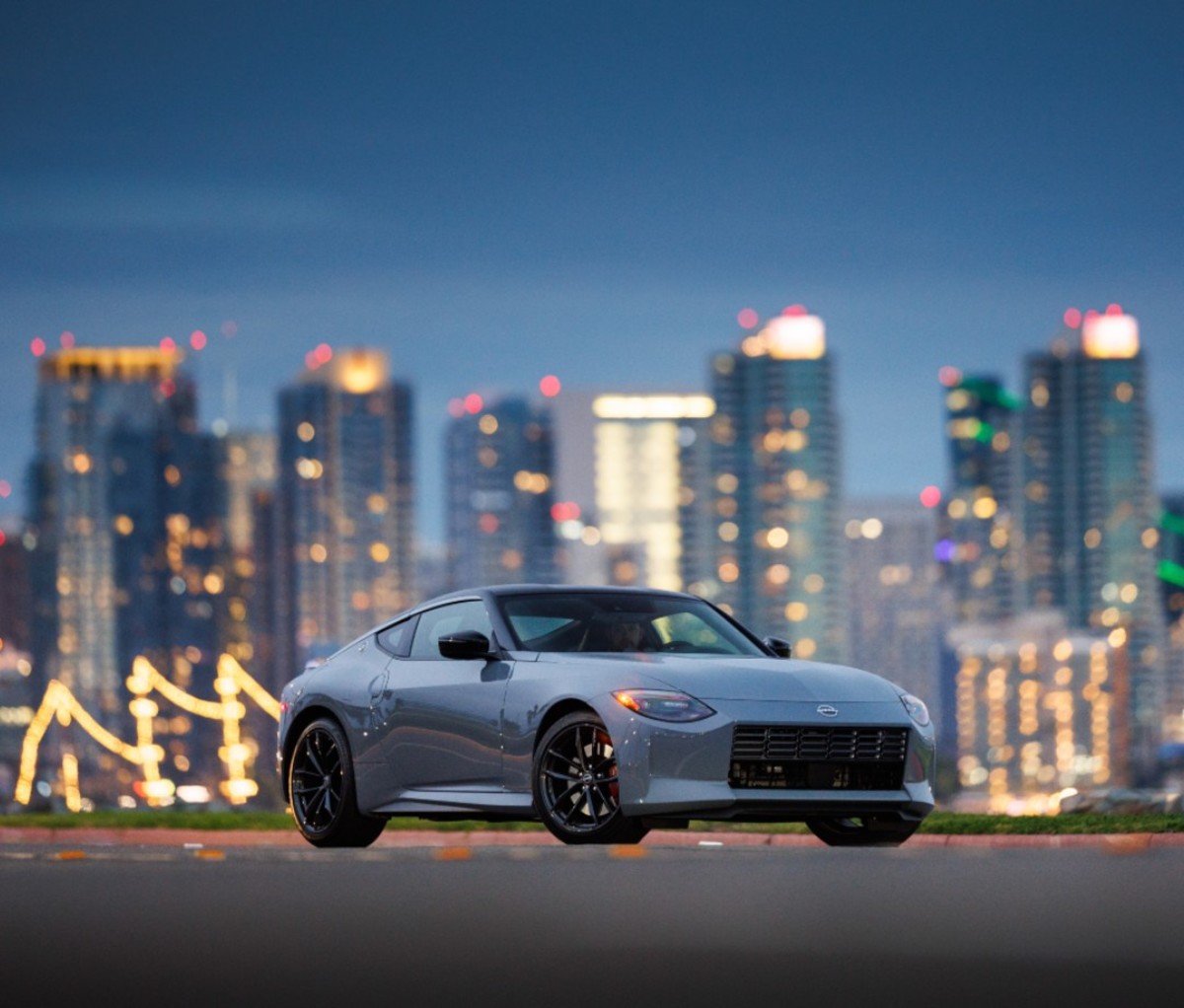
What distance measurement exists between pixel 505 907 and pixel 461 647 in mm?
4177

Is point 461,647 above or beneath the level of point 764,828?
above

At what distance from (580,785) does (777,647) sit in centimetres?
214

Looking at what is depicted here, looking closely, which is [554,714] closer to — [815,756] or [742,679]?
[742,679]

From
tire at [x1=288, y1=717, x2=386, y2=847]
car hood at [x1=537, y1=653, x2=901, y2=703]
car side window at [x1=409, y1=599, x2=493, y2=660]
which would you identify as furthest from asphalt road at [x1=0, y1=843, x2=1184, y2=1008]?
car side window at [x1=409, y1=599, x2=493, y2=660]

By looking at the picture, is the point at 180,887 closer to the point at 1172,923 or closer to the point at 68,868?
the point at 68,868

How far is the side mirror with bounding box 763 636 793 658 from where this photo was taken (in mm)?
14961

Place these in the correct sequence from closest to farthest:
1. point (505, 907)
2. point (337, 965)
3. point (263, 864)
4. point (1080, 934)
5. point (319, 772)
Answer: point (337, 965) → point (1080, 934) → point (505, 907) → point (263, 864) → point (319, 772)

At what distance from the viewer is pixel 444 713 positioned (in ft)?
46.9

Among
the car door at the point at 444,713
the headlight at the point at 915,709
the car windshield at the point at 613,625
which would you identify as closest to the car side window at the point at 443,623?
the car door at the point at 444,713

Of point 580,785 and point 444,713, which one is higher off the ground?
point 444,713

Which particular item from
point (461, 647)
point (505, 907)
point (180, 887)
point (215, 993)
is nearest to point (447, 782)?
point (461, 647)

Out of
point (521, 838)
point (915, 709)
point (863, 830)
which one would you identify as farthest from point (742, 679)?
point (521, 838)

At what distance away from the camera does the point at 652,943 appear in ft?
28.5

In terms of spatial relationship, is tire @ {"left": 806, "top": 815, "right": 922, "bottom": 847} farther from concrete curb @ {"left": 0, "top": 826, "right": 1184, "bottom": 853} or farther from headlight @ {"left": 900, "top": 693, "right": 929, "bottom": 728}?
headlight @ {"left": 900, "top": 693, "right": 929, "bottom": 728}
